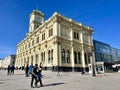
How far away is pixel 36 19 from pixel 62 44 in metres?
23.3

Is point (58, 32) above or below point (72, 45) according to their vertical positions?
above

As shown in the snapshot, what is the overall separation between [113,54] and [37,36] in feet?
115

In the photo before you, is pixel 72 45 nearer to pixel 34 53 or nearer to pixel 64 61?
pixel 64 61

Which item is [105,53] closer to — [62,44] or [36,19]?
[62,44]

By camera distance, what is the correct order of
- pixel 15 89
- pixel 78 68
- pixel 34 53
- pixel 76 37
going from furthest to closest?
pixel 34 53, pixel 76 37, pixel 78 68, pixel 15 89

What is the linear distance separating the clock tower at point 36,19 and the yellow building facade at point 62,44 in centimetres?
826

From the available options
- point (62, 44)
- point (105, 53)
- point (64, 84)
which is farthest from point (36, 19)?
point (64, 84)

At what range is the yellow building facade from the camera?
30.4 metres

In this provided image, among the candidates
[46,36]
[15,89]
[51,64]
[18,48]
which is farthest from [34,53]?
[15,89]

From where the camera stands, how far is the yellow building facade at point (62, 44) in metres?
30.4

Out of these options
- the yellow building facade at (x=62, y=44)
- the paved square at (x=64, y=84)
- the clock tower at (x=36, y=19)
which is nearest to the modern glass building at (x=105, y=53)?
the yellow building facade at (x=62, y=44)

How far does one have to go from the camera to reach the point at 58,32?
31.0 meters

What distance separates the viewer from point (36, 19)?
50.1 meters

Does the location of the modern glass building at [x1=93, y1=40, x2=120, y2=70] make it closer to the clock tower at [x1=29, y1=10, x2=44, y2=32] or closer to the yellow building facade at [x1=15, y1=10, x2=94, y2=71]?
the yellow building facade at [x1=15, y1=10, x2=94, y2=71]
